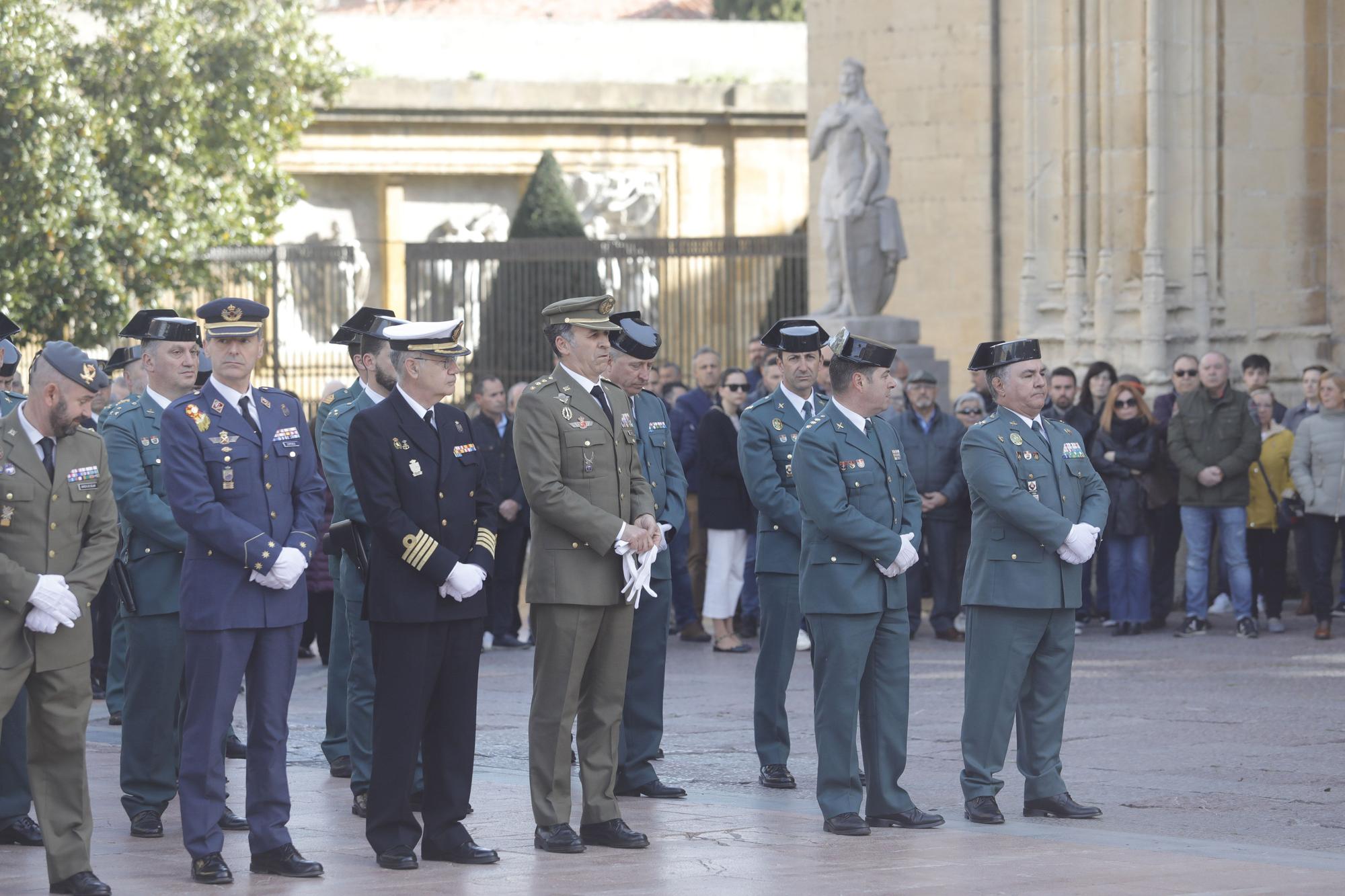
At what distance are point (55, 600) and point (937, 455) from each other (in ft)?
26.6

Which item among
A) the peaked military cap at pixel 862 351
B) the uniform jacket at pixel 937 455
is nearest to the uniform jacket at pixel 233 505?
the peaked military cap at pixel 862 351

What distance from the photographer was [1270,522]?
45.8ft

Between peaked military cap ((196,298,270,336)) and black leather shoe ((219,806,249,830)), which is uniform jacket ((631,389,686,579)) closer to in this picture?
black leather shoe ((219,806,249,830))

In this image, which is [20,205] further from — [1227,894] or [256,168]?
[1227,894]

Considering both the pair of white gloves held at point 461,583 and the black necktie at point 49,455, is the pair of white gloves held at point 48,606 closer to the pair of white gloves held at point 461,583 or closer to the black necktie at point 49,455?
the black necktie at point 49,455

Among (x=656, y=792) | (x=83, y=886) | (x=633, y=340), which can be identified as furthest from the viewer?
(x=633, y=340)

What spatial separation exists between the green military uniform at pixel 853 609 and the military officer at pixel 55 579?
255 cm

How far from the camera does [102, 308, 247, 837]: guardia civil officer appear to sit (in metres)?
7.86

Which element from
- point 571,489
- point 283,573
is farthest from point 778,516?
point 283,573

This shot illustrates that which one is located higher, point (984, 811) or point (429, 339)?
point (429, 339)

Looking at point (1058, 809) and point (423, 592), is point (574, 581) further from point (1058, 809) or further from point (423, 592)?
point (1058, 809)

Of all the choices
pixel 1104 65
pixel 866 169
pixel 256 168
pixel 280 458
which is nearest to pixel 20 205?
pixel 256 168

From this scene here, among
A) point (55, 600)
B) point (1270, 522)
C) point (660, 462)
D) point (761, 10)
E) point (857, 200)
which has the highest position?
point (761, 10)

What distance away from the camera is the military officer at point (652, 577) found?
8523 mm
